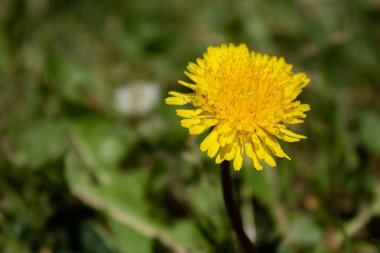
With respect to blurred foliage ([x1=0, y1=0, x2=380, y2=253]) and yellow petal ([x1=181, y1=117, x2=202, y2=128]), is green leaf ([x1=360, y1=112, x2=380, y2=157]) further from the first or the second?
yellow petal ([x1=181, y1=117, x2=202, y2=128])

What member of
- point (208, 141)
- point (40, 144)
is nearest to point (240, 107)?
point (208, 141)

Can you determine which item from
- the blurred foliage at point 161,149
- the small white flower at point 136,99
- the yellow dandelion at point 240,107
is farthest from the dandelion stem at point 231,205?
the small white flower at point 136,99

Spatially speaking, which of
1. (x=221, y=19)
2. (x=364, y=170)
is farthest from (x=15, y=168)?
(x=221, y=19)

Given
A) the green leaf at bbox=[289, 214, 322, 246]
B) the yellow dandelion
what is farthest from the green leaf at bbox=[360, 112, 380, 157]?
the yellow dandelion

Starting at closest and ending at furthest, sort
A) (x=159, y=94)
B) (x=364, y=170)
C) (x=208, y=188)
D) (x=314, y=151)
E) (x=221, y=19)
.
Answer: (x=208, y=188)
(x=364, y=170)
(x=314, y=151)
(x=159, y=94)
(x=221, y=19)

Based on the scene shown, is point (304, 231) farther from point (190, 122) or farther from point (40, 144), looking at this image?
point (40, 144)

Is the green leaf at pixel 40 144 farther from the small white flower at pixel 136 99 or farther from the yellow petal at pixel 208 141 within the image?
the yellow petal at pixel 208 141

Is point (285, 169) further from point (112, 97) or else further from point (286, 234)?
point (112, 97)
